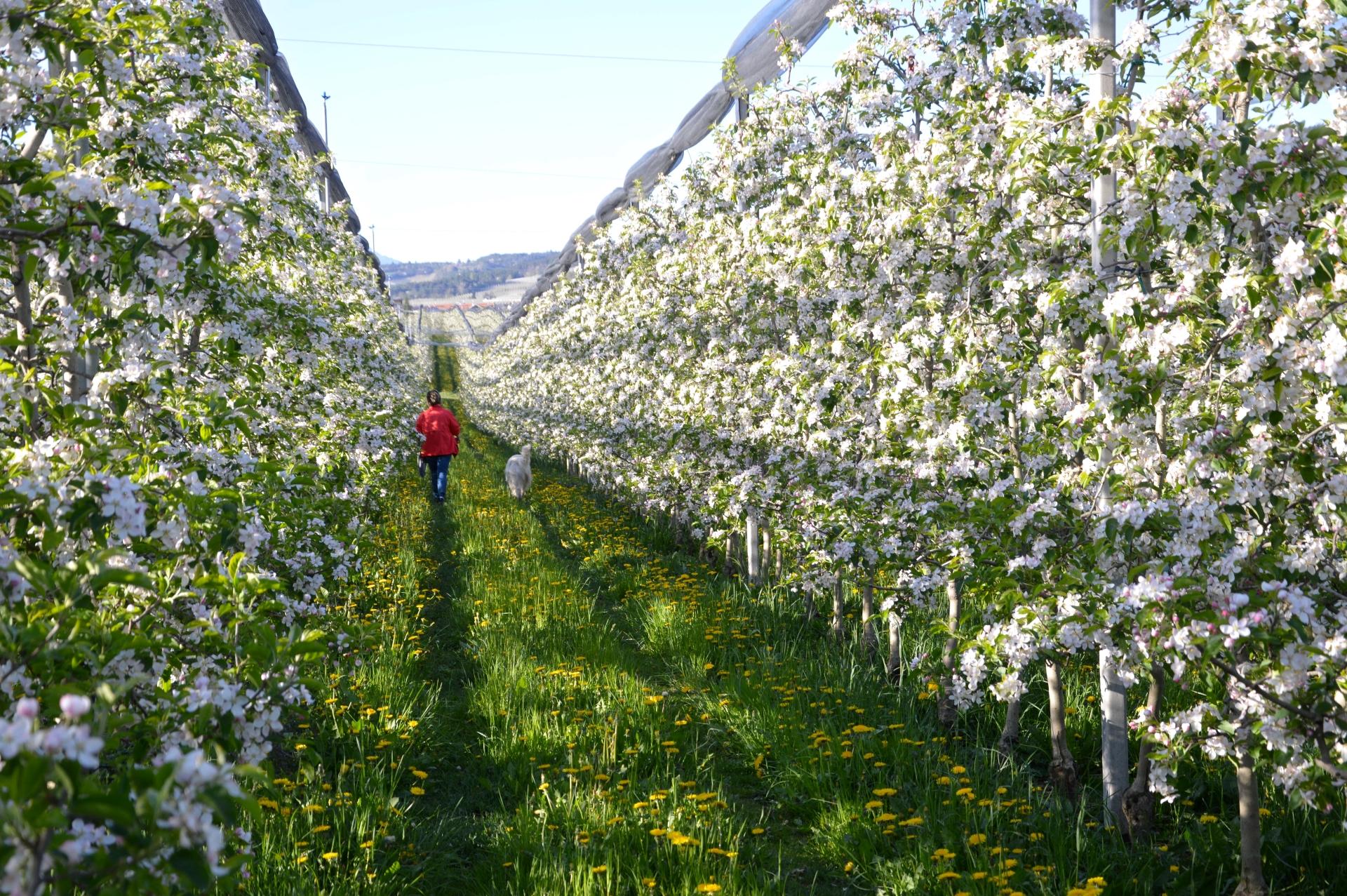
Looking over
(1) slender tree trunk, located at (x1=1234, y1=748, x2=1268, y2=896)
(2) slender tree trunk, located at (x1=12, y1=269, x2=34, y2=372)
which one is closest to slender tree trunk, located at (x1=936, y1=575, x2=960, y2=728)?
(1) slender tree trunk, located at (x1=1234, y1=748, x2=1268, y2=896)

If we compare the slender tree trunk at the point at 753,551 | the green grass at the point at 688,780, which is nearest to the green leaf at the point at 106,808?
the green grass at the point at 688,780

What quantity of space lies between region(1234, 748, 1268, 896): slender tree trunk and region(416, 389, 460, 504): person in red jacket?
13.0 metres

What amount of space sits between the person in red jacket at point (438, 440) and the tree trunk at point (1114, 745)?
481 inches

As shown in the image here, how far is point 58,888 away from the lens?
60.6 inches

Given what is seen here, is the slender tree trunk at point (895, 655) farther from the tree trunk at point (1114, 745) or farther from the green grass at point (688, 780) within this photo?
the tree trunk at point (1114, 745)

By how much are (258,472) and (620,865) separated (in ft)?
8.17

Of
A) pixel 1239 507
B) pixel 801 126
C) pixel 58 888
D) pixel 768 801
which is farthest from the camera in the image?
pixel 801 126

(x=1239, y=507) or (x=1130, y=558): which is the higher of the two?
(x=1239, y=507)

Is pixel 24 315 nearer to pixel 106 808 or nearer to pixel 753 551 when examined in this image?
pixel 106 808

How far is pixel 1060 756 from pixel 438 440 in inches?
483

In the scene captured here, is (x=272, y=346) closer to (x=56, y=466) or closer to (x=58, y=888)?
(x=56, y=466)

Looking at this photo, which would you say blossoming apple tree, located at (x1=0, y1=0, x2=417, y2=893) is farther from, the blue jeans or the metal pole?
the blue jeans

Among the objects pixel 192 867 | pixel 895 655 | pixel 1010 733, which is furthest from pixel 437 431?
pixel 192 867

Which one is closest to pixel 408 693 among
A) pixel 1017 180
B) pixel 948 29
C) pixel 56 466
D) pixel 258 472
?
pixel 258 472
